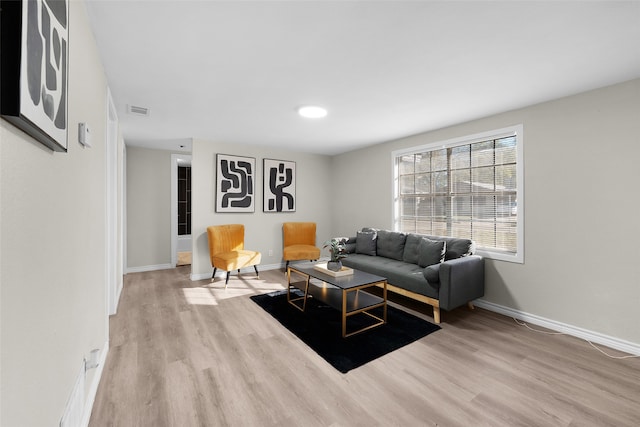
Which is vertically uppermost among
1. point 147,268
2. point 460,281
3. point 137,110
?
point 137,110

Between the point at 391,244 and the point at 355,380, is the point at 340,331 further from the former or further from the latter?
the point at 391,244

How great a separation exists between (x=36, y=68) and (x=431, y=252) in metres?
3.63

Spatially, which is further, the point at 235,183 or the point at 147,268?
the point at 147,268

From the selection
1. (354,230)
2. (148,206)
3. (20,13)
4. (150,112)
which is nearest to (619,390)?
(20,13)

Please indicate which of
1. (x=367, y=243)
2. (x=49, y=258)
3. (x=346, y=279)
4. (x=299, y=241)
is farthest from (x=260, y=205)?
(x=49, y=258)

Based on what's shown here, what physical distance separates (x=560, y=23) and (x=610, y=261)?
2.18m

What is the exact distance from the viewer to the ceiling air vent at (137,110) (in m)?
3.12

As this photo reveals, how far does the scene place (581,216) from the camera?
9.02 feet

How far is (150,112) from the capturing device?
3.29 metres

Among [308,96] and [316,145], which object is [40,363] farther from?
[316,145]

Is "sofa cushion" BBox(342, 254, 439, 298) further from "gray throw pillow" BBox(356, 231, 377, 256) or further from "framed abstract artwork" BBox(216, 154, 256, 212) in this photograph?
"framed abstract artwork" BBox(216, 154, 256, 212)

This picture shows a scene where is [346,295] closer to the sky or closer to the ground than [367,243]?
closer to the ground

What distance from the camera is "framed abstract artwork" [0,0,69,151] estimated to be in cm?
71

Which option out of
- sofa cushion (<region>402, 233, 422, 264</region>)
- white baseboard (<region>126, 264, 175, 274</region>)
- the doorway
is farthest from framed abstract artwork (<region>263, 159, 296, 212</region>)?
sofa cushion (<region>402, 233, 422, 264</region>)
